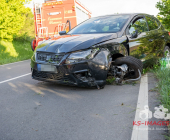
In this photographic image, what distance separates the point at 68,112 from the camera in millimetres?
3424

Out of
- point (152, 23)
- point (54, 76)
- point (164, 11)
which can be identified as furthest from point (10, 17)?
point (164, 11)

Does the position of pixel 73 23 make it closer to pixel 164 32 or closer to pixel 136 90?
pixel 164 32

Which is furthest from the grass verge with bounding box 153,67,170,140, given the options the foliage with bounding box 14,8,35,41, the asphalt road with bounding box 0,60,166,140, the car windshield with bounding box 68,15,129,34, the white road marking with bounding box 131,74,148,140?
the foliage with bounding box 14,8,35,41

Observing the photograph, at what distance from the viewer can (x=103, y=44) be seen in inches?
182

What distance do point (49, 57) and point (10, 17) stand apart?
13062mm

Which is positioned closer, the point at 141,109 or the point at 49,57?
the point at 141,109

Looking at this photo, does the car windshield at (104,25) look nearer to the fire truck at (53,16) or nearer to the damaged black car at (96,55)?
the damaged black car at (96,55)

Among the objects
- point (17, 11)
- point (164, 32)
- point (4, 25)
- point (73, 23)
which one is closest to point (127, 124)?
point (164, 32)

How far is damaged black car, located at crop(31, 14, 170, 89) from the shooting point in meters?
4.36

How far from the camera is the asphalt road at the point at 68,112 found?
2688 millimetres

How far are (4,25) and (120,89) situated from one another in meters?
13.1

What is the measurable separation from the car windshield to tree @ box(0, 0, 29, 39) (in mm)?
10891

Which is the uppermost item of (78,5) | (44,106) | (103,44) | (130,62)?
(78,5)

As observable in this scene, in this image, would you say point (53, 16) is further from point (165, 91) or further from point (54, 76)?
point (165, 91)
